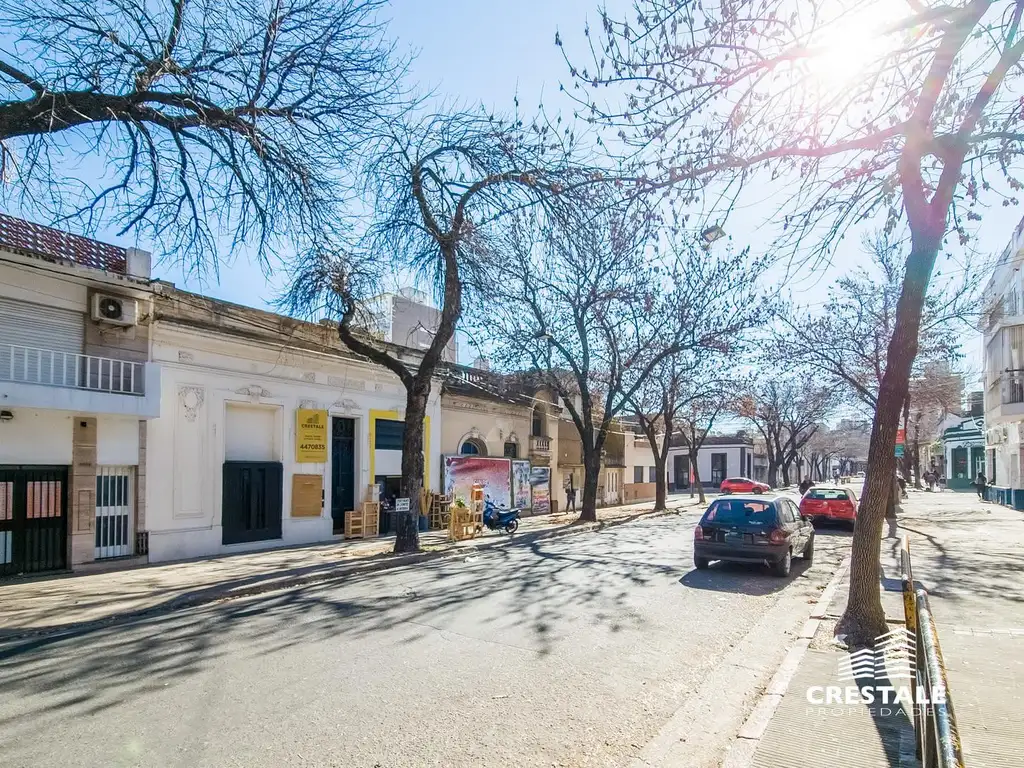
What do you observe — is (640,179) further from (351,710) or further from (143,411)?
(143,411)

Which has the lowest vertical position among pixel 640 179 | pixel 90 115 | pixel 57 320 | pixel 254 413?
pixel 254 413

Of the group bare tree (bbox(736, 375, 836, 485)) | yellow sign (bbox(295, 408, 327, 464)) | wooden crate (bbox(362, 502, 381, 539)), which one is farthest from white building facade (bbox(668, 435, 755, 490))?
yellow sign (bbox(295, 408, 327, 464))

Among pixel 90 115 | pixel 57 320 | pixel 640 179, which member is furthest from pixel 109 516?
pixel 640 179

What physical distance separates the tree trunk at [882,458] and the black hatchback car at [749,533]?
452 cm

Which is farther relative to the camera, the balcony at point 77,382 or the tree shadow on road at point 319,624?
the balcony at point 77,382

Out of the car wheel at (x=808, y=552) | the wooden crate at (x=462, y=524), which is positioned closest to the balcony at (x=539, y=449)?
the wooden crate at (x=462, y=524)

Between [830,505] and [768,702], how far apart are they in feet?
63.3

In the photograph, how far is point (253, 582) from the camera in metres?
11.0

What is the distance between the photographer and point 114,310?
1341 cm

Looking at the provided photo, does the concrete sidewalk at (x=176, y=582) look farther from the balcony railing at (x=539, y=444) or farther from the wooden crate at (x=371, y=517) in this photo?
the balcony railing at (x=539, y=444)

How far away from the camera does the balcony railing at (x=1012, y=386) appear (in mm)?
24688

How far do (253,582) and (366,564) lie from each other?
2.54m

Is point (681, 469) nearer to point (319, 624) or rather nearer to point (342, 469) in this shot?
point (342, 469)

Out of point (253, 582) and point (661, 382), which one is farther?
point (661, 382)
